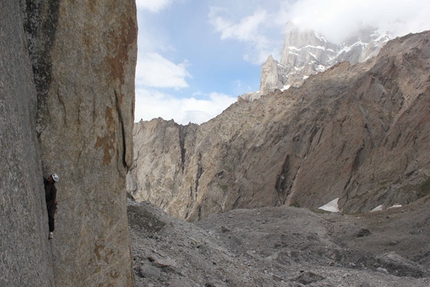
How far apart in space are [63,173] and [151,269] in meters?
4.48

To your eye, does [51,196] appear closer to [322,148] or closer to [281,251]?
[281,251]

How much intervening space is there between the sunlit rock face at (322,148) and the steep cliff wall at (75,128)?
38.3 m

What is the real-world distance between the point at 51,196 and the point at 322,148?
2238 inches

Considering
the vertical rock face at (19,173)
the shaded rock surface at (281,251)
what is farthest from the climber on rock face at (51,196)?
the shaded rock surface at (281,251)

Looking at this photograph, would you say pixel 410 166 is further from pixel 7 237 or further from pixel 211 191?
pixel 7 237

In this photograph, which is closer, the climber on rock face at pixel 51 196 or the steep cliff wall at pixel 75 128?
the steep cliff wall at pixel 75 128

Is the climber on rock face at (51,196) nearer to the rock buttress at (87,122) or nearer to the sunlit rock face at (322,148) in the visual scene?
the rock buttress at (87,122)

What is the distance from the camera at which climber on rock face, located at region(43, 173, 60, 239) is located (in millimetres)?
5973

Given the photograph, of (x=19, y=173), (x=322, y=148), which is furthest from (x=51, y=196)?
(x=322, y=148)

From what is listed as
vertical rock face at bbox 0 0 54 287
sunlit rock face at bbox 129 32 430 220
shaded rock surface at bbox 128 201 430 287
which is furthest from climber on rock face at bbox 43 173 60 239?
sunlit rock face at bbox 129 32 430 220

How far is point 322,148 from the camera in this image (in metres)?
58.7

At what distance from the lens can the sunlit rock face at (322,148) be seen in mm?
46188

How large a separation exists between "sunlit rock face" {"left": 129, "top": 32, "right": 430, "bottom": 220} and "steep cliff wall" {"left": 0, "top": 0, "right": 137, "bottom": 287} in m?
38.3

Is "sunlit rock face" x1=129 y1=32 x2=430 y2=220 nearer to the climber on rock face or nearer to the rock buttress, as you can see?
the rock buttress
